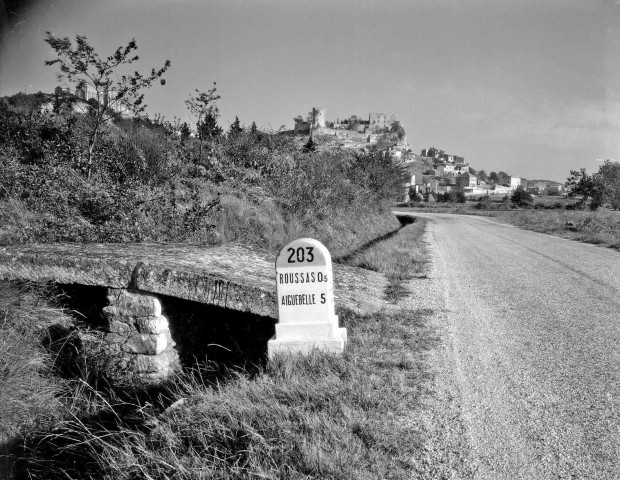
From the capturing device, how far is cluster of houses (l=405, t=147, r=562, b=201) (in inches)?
3968

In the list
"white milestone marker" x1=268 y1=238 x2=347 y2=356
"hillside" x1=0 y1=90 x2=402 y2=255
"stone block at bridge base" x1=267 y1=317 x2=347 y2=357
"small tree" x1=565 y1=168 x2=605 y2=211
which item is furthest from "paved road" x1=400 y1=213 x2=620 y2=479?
"small tree" x1=565 y1=168 x2=605 y2=211

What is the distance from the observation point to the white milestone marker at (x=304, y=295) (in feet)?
15.0

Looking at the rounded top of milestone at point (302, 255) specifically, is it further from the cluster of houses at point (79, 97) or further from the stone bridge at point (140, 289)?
the cluster of houses at point (79, 97)

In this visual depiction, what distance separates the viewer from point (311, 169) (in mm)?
16234

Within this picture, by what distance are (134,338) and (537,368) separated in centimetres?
405

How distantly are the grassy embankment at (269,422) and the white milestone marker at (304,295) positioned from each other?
0.88 feet

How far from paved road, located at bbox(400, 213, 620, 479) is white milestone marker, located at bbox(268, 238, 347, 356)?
1.22m

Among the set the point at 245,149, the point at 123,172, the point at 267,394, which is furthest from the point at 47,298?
the point at 245,149

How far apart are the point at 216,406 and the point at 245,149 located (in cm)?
1183

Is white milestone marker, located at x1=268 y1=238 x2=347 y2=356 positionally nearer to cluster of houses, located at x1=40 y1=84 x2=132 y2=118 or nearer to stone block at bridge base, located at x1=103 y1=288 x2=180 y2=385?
stone block at bridge base, located at x1=103 y1=288 x2=180 y2=385

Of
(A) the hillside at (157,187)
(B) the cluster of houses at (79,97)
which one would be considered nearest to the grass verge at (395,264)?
(A) the hillside at (157,187)

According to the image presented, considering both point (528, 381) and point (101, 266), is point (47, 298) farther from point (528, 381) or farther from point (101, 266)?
point (528, 381)

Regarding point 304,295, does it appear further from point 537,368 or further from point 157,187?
point 157,187

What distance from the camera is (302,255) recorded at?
462 cm
